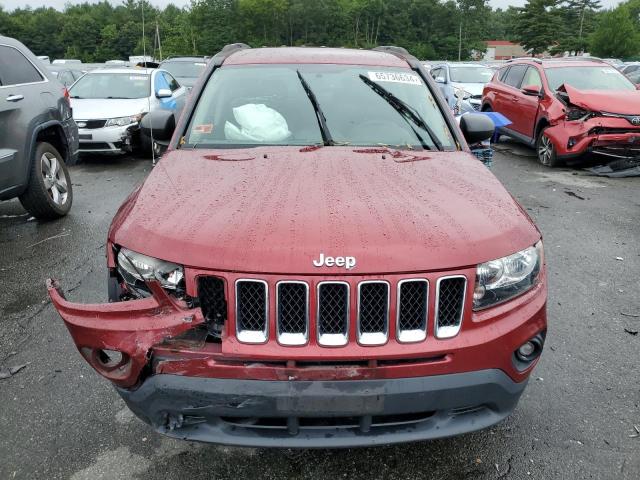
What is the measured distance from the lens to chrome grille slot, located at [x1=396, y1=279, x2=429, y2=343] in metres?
1.98

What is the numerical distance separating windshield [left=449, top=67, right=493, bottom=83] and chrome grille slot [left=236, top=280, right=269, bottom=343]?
1365 cm

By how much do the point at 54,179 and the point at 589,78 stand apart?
8.52 metres

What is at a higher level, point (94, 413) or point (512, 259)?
point (512, 259)

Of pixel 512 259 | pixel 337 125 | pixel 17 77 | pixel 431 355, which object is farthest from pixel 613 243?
pixel 17 77

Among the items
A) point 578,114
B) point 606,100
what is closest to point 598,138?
point 578,114

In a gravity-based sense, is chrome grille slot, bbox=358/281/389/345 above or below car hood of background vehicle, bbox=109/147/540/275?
below

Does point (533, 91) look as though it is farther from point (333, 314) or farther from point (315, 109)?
point (333, 314)

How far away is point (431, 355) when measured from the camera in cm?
199

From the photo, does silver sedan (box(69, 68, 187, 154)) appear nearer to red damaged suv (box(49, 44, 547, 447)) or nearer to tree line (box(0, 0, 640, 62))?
red damaged suv (box(49, 44, 547, 447))

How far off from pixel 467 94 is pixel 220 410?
12.3m

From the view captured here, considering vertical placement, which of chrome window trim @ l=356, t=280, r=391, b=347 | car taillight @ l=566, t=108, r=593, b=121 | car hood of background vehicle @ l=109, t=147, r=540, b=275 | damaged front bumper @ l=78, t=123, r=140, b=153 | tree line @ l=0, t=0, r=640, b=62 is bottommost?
damaged front bumper @ l=78, t=123, r=140, b=153

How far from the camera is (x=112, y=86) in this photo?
1022 cm

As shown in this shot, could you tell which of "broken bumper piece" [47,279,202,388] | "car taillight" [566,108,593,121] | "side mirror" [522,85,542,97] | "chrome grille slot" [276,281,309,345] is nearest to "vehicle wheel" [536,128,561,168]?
"car taillight" [566,108,593,121]

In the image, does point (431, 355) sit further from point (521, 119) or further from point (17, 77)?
point (521, 119)
